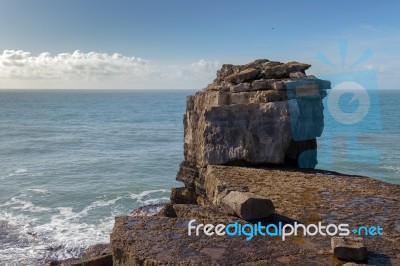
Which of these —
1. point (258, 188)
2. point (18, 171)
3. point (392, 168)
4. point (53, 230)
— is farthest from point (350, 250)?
point (18, 171)

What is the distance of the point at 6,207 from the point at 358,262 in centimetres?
2876

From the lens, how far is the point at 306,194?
9.38 m

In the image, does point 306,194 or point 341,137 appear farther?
point 341,137

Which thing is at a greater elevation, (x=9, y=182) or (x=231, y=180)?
(x=231, y=180)

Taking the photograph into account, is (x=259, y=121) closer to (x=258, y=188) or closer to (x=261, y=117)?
(x=261, y=117)

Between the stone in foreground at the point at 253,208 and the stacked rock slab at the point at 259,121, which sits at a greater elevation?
the stacked rock slab at the point at 259,121

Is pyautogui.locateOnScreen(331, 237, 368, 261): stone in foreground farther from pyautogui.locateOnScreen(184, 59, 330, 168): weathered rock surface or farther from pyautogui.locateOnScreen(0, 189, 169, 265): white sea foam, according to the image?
pyautogui.locateOnScreen(0, 189, 169, 265): white sea foam

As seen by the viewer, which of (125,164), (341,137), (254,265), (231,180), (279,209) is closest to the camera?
(254,265)

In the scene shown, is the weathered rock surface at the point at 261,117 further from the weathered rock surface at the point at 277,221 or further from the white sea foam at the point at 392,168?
the white sea foam at the point at 392,168

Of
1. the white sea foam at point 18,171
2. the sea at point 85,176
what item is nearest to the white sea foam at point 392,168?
the sea at point 85,176

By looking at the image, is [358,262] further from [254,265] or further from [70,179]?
[70,179]

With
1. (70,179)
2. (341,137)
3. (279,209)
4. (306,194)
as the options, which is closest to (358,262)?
(279,209)

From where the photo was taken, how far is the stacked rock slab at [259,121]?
40.7 feet

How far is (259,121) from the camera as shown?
1249 centimetres
